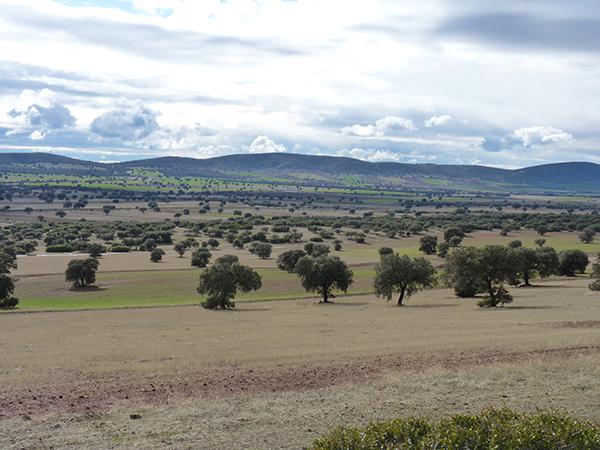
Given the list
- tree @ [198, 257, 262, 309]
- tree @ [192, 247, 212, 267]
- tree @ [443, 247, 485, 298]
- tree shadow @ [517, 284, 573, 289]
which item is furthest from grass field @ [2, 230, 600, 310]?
tree @ [443, 247, 485, 298]

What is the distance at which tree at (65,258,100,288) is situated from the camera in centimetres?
9156

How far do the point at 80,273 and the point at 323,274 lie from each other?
36556mm

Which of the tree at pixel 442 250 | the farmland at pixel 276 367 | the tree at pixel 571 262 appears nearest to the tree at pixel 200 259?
the farmland at pixel 276 367

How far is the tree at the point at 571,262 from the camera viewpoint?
94.8m

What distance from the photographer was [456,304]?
6338 centimetres

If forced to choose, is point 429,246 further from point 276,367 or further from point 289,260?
point 276,367

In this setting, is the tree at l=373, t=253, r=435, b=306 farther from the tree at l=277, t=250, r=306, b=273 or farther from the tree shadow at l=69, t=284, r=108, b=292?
the tree shadow at l=69, t=284, r=108, b=292

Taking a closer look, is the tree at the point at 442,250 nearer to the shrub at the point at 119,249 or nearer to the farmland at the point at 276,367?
the farmland at the point at 276,367

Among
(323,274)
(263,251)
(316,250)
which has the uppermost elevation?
(323,274)

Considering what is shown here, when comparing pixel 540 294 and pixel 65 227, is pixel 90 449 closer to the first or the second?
pixel 540 294

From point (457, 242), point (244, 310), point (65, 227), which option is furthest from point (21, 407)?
point (65, 227)

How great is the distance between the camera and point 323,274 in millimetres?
74875

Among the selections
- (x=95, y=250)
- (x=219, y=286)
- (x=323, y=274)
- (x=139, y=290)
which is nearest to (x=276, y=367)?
(x=219, y=286)

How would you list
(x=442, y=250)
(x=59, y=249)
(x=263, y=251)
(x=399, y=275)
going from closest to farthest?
(x=399, y=275)
(x=442, y=250)
(x=263, y=251)
(x=59, y=249)
